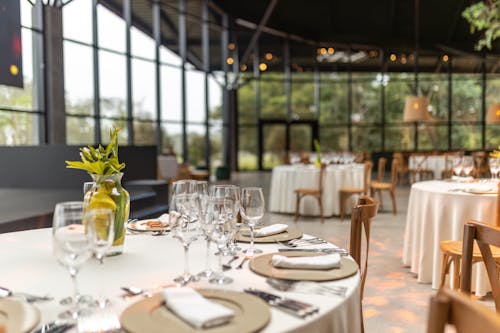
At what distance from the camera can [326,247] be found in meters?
1.99

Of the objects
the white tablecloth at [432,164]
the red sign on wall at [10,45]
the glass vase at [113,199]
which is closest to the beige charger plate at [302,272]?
the glass vase at [113,199]

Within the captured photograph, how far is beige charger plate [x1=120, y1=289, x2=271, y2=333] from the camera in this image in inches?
44.0

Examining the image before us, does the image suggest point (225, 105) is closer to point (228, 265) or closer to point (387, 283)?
point (387, 283)

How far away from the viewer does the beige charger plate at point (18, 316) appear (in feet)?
3.73

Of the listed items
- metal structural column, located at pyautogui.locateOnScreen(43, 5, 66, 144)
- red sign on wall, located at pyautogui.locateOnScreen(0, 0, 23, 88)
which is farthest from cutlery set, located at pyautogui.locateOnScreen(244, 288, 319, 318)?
metal structural column, located at pyautogui.locateOnScreen(43, 5, 66, 144)

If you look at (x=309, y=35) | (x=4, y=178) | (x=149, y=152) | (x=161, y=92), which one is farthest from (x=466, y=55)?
(x=4, y=178)

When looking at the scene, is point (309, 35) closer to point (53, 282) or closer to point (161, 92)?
point (161, 92)

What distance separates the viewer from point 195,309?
3.89ft

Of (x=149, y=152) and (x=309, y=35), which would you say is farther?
(x=309, y=35)

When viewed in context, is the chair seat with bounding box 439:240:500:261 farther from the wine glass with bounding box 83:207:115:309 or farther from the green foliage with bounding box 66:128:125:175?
the wine glass with bounding box 83:207:115:309

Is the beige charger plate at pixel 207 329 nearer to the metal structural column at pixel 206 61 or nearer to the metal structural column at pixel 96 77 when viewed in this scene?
the metal structural column at pixel 96 77

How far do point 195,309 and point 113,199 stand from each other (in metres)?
0.79

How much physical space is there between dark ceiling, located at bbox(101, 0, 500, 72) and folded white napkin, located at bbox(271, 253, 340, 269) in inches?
594

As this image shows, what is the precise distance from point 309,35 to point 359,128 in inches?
163
